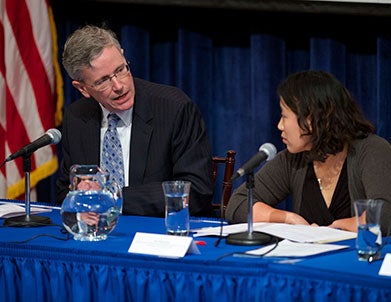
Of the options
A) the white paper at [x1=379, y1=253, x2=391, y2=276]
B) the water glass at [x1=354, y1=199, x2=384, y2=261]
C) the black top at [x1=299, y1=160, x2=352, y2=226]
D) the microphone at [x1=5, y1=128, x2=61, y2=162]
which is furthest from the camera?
the black top at [x1=299, y1=160, x2=352, y2=226]

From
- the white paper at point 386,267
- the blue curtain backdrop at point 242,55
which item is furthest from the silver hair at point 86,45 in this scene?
the white paper at point 386,267

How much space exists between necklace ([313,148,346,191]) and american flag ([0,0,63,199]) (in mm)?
1992

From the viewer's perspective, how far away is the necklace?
2986 mm

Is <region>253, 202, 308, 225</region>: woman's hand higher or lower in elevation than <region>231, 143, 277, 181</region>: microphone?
lower

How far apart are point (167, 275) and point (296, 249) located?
1.25 feet

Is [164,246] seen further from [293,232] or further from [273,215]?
[273,215]

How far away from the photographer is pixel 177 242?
2326mm

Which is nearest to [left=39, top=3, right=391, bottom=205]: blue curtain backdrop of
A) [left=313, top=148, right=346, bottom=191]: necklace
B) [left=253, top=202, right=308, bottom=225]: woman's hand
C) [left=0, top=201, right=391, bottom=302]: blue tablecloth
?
[left=313, top=148, right=346, bottom=191]: necklace

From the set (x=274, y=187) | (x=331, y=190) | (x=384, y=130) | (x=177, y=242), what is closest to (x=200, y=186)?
(x=274, y=187)

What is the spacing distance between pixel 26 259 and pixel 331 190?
1.16 meters

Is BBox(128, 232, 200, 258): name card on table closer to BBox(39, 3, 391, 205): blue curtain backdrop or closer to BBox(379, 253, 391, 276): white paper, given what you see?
BBox(379, 253, 391, 276): white paper

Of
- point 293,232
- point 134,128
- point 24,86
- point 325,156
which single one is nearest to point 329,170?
point 325,156

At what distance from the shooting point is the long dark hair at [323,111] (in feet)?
9.34

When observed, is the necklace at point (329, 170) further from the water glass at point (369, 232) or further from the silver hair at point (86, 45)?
the silver hair at point (86, 45)
